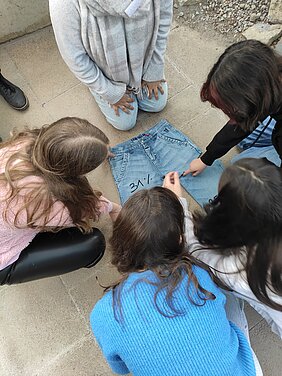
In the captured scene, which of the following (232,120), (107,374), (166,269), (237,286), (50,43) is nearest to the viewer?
(166,269)

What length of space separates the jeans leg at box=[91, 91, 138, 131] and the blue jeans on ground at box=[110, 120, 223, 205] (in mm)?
88

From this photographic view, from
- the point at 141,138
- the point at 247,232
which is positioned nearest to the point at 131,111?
the point at 141,138

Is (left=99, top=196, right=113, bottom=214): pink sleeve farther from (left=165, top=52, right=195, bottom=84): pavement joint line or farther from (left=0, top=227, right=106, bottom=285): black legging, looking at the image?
(left=165, top=52, right=195, bottom=84): pavement joint line

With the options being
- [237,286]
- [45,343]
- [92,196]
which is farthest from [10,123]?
[237,286]

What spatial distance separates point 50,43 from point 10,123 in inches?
22.8

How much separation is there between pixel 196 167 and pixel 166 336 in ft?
3.24

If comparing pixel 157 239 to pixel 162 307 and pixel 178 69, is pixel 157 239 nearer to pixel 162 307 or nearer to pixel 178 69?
pixel 162 307

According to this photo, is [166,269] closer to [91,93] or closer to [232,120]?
[232,120]

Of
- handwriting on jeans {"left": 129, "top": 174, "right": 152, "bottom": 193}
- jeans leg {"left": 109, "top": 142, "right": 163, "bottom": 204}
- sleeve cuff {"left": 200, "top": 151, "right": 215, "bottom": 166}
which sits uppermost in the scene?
sleeve cuff {"left": 200, "top": 151, "right": 215, "bottom": 166}

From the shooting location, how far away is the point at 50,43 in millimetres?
2398

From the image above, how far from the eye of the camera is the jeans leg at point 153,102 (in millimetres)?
2086

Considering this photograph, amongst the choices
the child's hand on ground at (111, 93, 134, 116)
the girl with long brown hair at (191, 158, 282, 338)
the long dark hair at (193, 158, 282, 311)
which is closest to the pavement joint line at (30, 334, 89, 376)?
the girl with long brown hair at (191, 158, 282, 338)

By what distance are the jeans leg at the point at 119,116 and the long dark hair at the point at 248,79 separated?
723mm

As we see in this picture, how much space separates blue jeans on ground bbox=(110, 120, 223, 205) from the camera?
1966 mm
